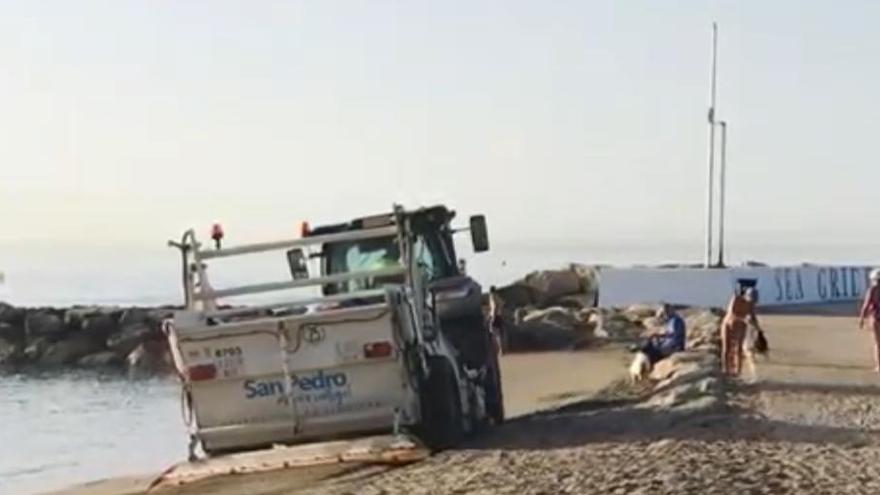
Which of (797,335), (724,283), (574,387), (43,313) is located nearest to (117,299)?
(43,313)

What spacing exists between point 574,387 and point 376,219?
12790 mm

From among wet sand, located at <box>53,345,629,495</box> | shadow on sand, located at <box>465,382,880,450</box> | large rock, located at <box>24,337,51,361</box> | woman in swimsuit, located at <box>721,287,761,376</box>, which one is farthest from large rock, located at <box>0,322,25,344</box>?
shadow on sand, located at <box>465,382,880,450</box>

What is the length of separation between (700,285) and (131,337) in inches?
720

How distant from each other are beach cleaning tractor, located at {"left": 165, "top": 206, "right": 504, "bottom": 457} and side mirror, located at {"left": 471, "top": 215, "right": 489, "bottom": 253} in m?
0.02

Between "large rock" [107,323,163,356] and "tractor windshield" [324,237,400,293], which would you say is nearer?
"tractor windshield" [324,237,400,293]

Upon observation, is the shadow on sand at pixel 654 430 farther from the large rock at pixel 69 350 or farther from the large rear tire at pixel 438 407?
the large rock at pixel 69 350

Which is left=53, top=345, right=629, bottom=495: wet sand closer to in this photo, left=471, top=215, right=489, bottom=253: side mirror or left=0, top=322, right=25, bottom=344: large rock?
left=471, top=215, right=489, bottom=253: side mirror

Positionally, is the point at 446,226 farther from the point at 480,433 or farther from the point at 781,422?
the point at 781,422

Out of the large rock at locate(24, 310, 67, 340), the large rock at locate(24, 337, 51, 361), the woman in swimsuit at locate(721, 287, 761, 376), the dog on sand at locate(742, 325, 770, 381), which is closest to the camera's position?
the woman in swimsuit at locate(721, 287, 761, 376)

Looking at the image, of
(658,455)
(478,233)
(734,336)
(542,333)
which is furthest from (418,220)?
(542,333)

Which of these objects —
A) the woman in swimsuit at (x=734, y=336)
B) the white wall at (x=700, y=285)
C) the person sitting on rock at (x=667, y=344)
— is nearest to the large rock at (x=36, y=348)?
the white wall at (x=700, y=285)

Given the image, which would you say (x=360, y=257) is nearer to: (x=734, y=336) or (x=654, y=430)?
(x=654, y=430)

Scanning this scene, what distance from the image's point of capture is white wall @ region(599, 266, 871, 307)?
2175 inches

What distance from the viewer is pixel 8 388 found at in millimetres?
47562
